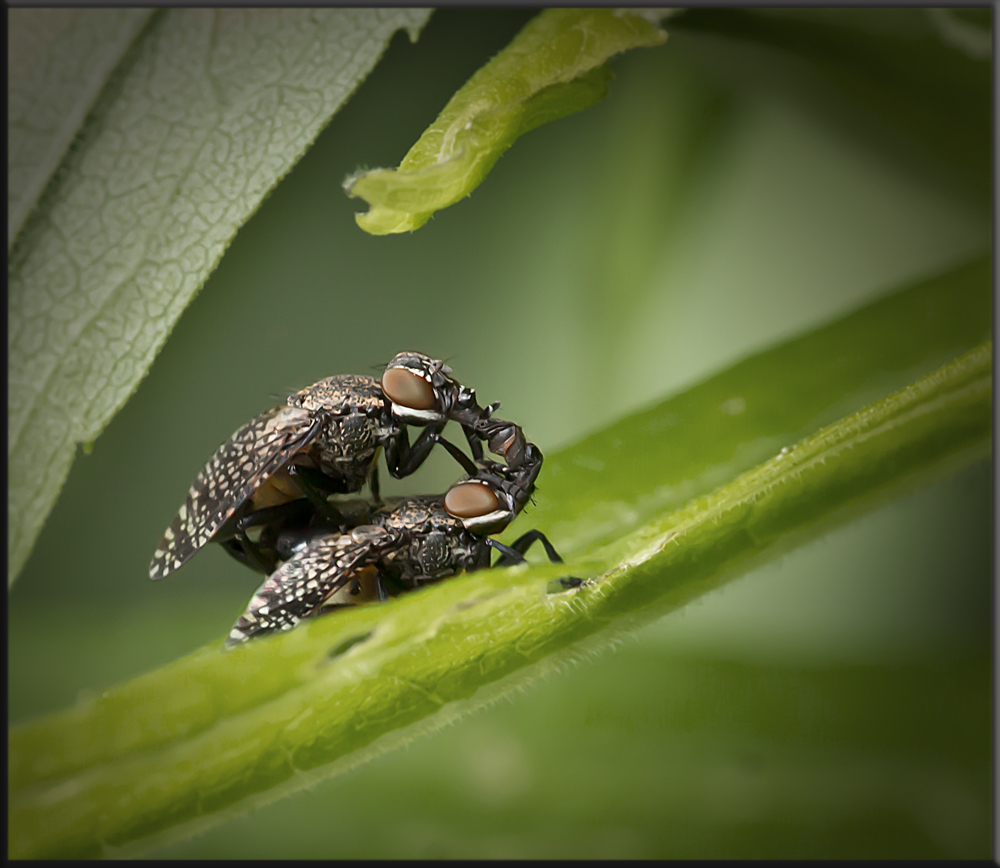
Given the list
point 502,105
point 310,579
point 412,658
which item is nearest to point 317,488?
point 310,579

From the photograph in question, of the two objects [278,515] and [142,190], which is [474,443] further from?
[142,190]

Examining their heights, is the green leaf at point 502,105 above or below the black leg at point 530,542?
above

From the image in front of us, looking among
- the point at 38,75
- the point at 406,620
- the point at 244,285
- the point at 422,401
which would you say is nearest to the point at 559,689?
the point at 406,620

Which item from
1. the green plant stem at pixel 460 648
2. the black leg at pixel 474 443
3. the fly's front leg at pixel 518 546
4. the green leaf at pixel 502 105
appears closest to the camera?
the green plant stem at pixel 460 648

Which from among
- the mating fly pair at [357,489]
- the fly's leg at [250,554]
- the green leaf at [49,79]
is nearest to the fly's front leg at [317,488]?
the mating fly pair at [357,489]

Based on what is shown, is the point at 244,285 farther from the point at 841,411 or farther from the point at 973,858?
the point at 973,858

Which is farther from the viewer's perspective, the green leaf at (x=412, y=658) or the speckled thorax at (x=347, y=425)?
the speckled thorax at (x=347, y=425)

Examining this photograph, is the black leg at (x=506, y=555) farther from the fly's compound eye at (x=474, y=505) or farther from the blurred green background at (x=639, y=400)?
the blurred green background at (x=639, y=400)
